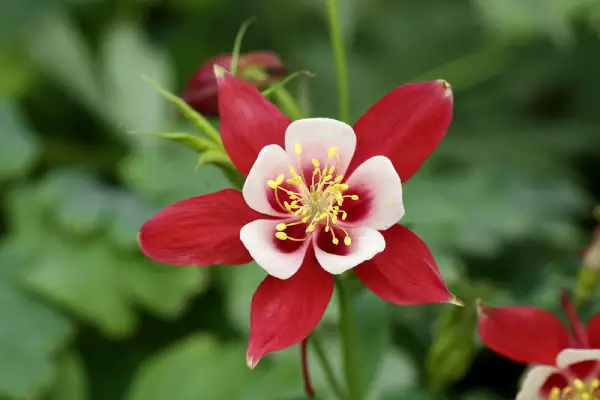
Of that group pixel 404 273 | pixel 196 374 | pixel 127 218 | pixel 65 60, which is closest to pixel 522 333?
pixel 404 273

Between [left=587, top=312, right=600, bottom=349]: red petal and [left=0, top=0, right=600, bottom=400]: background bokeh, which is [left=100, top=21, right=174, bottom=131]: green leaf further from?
[left=587, top=312, right=600, bottom=349]: red petal

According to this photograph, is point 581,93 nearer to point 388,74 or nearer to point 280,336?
point 388,74

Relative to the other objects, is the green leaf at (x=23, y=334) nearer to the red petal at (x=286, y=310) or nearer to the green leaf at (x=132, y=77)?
the green leaf at (x=132, y=77)

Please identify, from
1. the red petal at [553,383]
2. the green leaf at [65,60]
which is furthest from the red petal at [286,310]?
the green leaf at [65,60]

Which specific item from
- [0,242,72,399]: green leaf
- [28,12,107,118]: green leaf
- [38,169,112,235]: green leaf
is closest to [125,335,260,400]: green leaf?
[0,242,72,399]: green leaf

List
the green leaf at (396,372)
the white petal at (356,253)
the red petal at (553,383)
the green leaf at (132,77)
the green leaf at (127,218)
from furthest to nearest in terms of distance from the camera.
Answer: the green leaf at (132,77) < the green leaf at (127,218) < the green leaf at (396,372) < the red petal at (553,383) < the white petal at (356,253)
